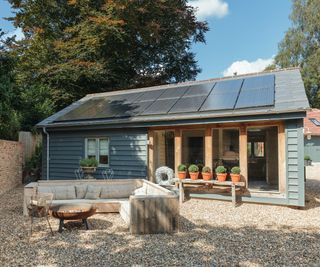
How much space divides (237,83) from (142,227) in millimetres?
6420

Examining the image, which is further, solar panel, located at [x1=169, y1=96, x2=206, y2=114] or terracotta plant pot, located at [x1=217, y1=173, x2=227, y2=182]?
solar panel, located at [x1=169, y1=96, x2=206, y2=114]

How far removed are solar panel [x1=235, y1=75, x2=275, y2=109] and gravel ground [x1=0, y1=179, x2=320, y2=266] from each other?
9.70 ft

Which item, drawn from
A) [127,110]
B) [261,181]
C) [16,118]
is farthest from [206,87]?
[16,118]

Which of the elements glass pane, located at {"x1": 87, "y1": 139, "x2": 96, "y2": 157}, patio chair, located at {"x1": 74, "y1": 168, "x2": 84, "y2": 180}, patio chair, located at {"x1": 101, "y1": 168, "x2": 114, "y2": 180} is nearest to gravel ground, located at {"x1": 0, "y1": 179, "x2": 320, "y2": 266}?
patio chair, located at {"x1": 101, "y1": 168, "x2": 114, "y2": 180}

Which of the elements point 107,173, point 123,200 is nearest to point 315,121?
point 107,173

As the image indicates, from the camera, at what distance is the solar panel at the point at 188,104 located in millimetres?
8562

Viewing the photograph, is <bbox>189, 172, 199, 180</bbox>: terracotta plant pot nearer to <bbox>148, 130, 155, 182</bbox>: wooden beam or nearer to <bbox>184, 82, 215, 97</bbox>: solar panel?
<bbox>148, 130, 155, 182</bbox>: wooden beam

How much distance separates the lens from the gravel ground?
3886mm

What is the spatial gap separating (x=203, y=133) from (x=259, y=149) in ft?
7.57

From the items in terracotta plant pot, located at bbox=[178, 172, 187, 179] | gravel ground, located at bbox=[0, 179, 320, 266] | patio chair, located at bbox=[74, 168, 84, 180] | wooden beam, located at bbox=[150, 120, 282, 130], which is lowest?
gravel ground, located at bbox=[0, 179, 320, 266]

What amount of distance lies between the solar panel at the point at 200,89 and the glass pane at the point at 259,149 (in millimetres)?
2444

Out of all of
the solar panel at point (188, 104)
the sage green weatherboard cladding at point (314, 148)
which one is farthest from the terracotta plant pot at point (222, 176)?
the sage green weatherboard cladding at point (314, 148)

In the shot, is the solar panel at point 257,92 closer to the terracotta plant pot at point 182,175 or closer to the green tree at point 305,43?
the terracotta plant pot at point 182,175

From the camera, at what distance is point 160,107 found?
938 cm
